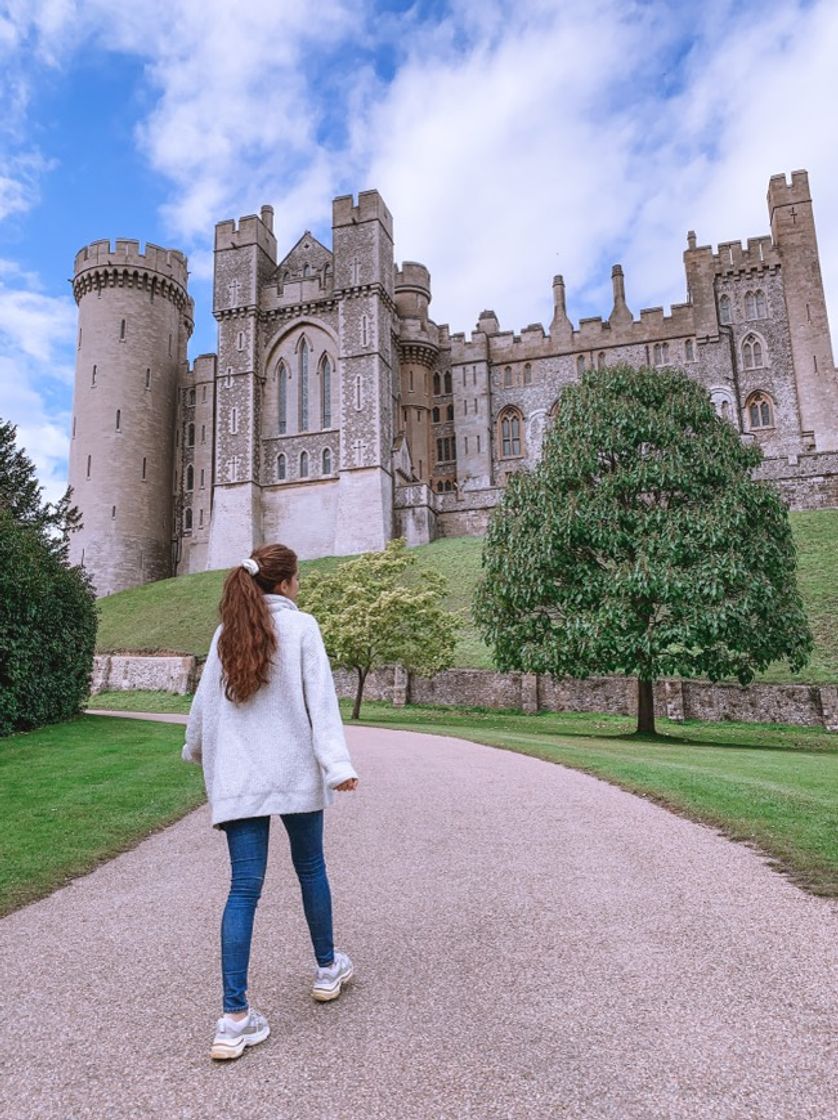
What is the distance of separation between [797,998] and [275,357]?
47.3 metres

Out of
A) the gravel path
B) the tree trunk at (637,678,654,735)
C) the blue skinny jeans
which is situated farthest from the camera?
the tree trunk at (637,678,654,735)

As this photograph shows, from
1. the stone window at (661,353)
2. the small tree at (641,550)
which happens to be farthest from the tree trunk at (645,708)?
the stone window at (661,353)

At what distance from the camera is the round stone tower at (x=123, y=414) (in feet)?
158

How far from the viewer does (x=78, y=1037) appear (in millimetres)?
3090

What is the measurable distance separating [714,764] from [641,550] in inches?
245

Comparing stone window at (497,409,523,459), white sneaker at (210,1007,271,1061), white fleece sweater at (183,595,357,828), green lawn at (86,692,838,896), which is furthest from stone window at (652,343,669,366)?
white sneaker at (210,1007,271,1061)

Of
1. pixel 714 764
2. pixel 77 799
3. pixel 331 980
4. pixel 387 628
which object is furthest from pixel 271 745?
pixel 387 628

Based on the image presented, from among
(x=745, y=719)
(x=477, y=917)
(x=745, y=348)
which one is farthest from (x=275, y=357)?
(x=477, y=917)

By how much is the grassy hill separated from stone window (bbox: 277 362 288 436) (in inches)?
364

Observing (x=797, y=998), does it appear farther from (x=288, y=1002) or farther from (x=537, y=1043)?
(x=288, y=1002)

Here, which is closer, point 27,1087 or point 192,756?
point 27,1087

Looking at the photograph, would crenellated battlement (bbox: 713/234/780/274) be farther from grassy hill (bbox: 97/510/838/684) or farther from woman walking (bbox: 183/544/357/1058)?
woman walking (bbox: 183/544/357/1058)

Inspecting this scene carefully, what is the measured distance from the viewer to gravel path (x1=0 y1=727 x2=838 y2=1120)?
2615 millimetres

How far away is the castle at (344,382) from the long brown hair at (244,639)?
38.6 m
